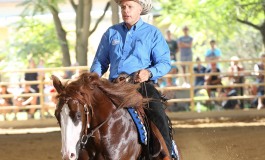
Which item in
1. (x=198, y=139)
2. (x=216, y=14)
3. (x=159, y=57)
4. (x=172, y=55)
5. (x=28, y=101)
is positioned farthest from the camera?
(x=216, y=14)

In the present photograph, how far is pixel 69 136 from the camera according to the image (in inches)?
207

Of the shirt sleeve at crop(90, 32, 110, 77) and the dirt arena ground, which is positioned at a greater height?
the shirt sleeve at crop(90, 32, 110, 77)

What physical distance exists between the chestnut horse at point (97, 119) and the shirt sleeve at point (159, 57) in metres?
0.35

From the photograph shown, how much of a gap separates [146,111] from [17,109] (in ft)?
44.8

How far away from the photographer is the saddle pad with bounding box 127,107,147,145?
5.92 metres

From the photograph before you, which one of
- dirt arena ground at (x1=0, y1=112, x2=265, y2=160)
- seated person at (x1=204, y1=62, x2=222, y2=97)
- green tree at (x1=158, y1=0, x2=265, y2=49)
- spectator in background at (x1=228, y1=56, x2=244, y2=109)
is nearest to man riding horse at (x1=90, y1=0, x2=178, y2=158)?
dirt arena ground at (x1=0, y1=112, x2=265, y2=160)

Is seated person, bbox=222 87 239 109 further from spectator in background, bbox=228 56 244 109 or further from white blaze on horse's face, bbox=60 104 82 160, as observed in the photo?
white blaze on horse's face, bbox=60 104 82 160

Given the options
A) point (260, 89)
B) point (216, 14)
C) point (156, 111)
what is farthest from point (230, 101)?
point (156, 111)

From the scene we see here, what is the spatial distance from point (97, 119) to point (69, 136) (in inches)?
18.3

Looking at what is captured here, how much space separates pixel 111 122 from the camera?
227 inches

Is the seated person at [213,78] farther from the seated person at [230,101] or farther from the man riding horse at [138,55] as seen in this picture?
the man riding horse at [138,55]

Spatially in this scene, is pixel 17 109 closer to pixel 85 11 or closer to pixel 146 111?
pixel 85 11

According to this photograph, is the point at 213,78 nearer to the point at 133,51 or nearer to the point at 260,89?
the point at 260,89

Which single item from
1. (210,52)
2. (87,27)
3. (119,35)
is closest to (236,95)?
(210,52)
